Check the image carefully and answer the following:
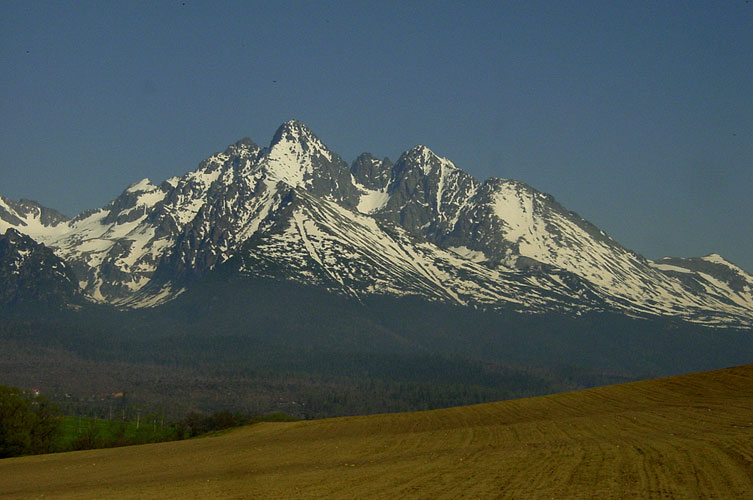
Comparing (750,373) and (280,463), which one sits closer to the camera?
(280,463)

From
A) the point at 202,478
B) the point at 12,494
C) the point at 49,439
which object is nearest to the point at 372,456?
the point at 202,478

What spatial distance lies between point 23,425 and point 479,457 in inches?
3107

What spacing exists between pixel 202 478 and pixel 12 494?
13.5 m

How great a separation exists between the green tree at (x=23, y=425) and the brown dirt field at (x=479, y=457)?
22054 millimetres

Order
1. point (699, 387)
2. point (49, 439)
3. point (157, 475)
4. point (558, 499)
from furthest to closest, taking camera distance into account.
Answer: point (49, 439), point (699, 387), point (157, 475), point (558, 499)

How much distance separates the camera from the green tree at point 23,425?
→ 121 meters

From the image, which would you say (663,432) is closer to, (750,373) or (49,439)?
(750,373)

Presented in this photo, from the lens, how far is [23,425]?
125375 mm

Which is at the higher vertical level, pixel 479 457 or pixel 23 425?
pixel 479 457

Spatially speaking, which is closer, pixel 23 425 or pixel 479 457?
pixel 479 457

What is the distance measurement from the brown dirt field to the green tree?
22054mm

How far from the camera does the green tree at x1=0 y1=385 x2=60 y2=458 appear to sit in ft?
398

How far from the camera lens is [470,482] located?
186 ft

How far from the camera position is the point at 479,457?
218 feet
